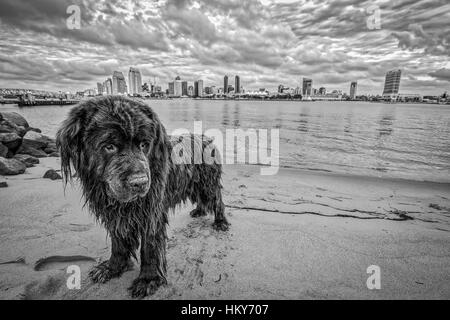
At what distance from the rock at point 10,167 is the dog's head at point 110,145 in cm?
626

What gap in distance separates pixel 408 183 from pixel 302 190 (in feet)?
15.3

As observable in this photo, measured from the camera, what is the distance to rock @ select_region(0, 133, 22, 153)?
27.6ft

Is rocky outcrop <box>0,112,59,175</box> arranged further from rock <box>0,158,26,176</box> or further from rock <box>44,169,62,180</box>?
rock <box>44,169,62,180</box>

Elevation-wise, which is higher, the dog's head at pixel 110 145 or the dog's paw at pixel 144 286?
the dog's head at pixel 110 145

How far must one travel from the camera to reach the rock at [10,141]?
27.6 ft

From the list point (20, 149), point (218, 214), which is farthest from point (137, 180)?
point (20, 149)

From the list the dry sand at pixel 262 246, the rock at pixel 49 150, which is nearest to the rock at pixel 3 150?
the rock at pixel 49 150

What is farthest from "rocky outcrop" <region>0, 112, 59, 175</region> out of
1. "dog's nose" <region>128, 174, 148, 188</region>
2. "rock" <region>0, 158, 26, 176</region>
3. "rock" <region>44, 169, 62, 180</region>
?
"dog's nose" <region>128, 174, 148, 188</region>

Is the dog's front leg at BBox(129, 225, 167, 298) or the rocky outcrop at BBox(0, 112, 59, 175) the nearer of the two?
the dog's front leg at BBox(129, 225, 167, 298)

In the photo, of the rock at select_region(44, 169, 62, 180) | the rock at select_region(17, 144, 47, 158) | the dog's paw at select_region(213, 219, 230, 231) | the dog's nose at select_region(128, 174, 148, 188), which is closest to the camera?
the dog's nose at select_region(128, 174, 148, 188)

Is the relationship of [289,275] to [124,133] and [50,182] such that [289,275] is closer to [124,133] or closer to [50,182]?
[124,133]

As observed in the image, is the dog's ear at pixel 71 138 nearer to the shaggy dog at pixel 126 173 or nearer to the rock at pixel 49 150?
the shaggy dog at pixel 126 173

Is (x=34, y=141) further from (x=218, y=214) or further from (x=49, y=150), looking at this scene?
(x=218, y=214)

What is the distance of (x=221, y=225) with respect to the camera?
4.51m
